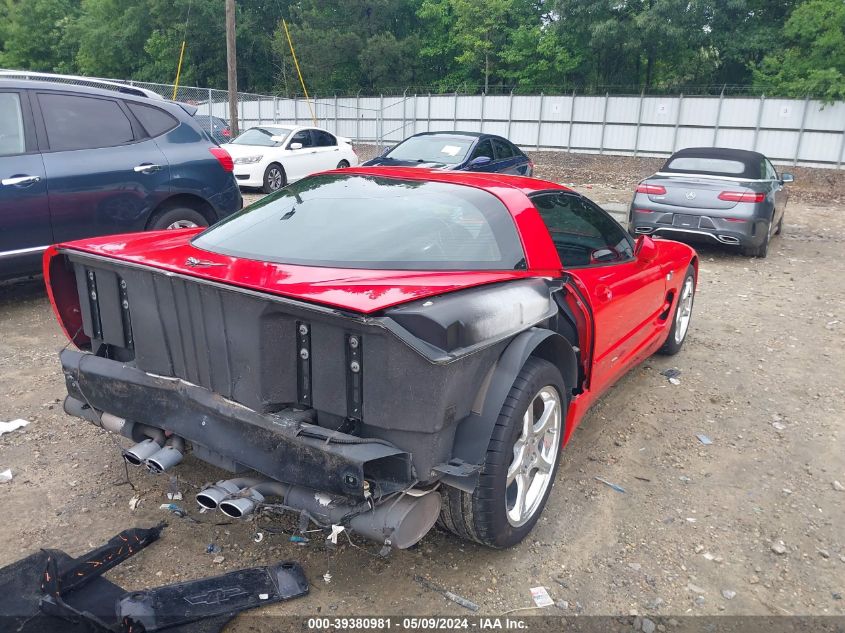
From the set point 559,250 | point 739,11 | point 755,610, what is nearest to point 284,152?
point 559,250

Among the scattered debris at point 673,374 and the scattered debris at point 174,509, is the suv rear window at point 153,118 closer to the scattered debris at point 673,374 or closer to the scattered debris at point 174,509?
the scattered debris at point 174,509

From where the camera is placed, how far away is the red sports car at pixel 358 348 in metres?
2.26

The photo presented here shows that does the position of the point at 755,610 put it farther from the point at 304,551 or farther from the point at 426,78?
the point at 426,78

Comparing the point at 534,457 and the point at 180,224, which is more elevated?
the point at 180,224

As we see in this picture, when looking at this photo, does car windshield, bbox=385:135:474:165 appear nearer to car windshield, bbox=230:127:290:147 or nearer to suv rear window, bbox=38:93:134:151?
car windshield, bbox=230:127:290:147

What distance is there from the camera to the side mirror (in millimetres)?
4252

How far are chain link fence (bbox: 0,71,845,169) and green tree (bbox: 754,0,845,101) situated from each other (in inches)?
71.9

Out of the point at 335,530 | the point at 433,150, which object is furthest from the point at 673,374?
the point at 433,150

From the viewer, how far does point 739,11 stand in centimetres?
2816

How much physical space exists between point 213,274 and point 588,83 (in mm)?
35623

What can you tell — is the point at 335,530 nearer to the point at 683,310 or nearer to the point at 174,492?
the point at 174,492

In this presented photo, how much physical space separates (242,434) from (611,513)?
1.87m

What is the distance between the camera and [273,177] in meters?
13.7

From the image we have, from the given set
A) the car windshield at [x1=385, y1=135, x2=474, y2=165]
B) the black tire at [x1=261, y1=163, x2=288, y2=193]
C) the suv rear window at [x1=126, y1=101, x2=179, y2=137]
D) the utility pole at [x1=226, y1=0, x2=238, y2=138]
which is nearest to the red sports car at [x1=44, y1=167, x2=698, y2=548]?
the suv rear window at [x1=126, y1=101, x2=179, y2=137]
